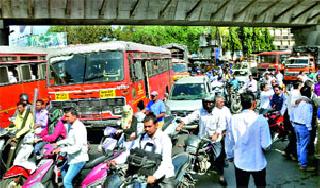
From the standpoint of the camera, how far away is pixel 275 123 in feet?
32.6

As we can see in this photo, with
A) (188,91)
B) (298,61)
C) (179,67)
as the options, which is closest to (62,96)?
(188,91)

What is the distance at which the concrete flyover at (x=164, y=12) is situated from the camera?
26.5 metres

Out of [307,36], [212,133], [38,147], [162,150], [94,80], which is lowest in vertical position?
[38,147]

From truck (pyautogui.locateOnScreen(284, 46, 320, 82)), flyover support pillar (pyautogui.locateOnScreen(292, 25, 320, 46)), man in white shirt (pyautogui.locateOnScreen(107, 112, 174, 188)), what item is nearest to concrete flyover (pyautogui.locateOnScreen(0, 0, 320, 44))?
flyover support pillar (pyautogui.locateOnScreen(292, 25, 320, 46))

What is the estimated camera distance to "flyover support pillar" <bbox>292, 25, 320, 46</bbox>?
1436 inches

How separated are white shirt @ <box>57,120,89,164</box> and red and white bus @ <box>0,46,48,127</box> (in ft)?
23.1

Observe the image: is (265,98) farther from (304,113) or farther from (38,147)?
(38,147)

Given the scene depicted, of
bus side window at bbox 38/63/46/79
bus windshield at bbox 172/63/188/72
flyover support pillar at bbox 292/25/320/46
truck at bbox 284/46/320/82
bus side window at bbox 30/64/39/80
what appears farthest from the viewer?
flyover support pillar at bbox 292/25/320/46

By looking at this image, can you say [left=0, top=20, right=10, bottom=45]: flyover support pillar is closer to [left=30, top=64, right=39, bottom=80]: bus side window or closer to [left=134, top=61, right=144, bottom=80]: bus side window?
[left=30, top=64, right=39, bottom=80]: bus side window

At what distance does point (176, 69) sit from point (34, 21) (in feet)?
31.0

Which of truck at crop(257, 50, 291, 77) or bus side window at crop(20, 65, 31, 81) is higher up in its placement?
bus side window at crop(20, 65, 31, 81)

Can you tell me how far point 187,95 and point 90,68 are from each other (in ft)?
10.3

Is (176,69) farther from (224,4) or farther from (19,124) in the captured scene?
(19,124)

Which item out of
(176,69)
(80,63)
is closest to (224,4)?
(176,69)
